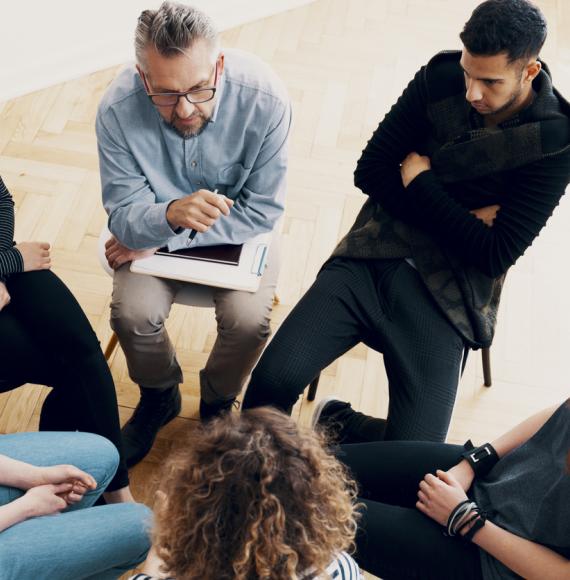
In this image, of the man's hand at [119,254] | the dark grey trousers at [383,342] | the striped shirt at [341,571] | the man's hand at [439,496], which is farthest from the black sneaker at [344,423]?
the striped shirt at [341,571]

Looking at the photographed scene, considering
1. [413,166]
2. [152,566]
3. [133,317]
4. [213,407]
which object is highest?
[413,166]

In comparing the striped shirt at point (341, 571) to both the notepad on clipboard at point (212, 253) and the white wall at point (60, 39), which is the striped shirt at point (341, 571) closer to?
the notepad on clipboard at point (212, 253)

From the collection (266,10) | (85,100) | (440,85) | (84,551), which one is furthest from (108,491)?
(266,10)

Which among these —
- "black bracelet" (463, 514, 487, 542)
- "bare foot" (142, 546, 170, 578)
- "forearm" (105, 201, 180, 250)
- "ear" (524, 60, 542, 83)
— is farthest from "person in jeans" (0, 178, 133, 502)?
"ear" (524, 60, 542, 83)

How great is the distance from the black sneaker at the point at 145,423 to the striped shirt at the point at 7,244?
58 centimetres

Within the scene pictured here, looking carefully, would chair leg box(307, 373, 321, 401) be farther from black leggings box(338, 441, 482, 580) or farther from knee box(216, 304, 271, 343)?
black leggings box(338, 441, 482, 580)

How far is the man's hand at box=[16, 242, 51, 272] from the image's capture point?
2.01 meters

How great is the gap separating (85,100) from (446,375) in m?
2.35

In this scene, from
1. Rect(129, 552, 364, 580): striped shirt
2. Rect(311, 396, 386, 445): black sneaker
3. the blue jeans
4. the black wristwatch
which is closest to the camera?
Rect(129, 552, 364, 580): striped shirt

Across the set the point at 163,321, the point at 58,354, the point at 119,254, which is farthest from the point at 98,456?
the point at 119,254

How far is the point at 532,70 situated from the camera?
5.79ft

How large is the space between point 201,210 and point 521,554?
1133 mm

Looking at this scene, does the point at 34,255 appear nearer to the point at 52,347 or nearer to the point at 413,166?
the point at 52,347

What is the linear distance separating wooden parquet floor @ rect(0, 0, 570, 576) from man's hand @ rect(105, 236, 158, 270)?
0.60m
